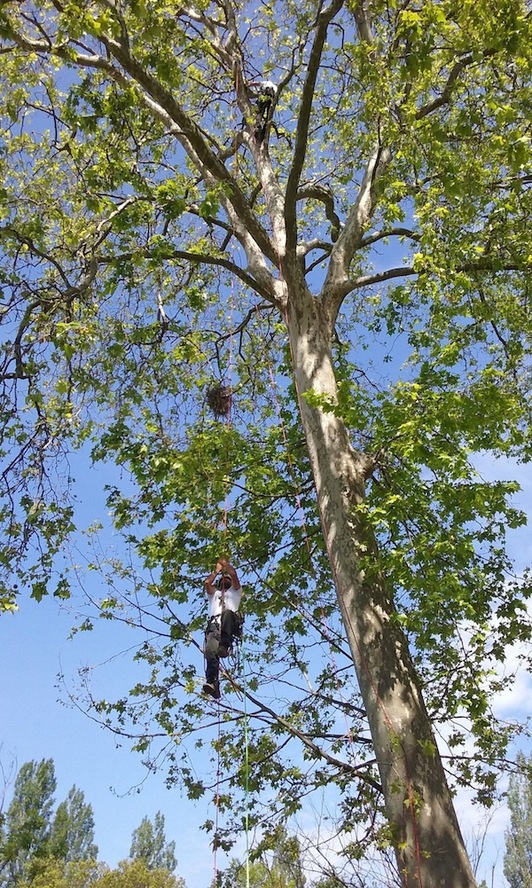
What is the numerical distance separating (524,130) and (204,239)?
12.5ft

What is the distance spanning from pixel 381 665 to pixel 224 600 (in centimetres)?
178

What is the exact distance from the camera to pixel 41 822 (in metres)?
6.80

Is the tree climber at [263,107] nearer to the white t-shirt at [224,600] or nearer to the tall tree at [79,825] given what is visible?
the white t-shirt at [224,600]

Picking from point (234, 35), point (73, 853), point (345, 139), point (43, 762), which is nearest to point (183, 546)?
point (345, 139)

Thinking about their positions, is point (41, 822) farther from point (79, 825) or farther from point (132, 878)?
point (79, 825)

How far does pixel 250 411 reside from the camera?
8828 mm

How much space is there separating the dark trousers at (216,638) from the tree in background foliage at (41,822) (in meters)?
2.27

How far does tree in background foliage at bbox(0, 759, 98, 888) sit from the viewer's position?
21.1 feet

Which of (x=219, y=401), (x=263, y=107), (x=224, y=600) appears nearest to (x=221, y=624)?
(x=224, y=600)

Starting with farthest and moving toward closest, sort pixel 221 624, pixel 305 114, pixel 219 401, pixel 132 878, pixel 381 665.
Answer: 1. pixel 132 878
2. pixel 219 401
3. pixel 221 624
4. pixel 305 114
5. pixel 381 665

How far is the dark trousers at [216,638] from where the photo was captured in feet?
17.9

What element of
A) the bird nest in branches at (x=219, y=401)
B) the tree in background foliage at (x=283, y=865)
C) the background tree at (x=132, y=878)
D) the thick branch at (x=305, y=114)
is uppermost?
the thick branch at (x=305, y=114)

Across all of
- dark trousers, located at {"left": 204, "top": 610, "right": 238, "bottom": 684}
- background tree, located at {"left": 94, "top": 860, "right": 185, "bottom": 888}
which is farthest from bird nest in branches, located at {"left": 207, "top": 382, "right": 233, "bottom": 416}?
background tree, located at {"left": 94, "top": 860, "right": 185, "bottom": 888}


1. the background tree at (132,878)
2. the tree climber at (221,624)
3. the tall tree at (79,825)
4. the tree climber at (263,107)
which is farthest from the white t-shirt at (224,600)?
the tall tree at (79,825)
